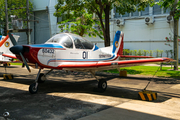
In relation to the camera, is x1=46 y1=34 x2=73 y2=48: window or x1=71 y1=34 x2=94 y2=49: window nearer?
x1=46 y1=34 x2=73 y2=48: window

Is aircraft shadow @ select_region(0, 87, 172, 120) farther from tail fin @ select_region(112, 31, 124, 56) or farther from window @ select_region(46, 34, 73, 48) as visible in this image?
tail fin @ select_region(112, 31, 124, 56)

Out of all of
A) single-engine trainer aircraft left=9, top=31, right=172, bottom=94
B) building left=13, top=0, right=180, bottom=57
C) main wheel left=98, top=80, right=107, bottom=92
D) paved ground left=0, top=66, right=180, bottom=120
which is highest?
building left=13, top=0, right=180, bottom=57

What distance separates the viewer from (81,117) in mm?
4973

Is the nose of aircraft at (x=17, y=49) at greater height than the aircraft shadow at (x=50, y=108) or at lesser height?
greater

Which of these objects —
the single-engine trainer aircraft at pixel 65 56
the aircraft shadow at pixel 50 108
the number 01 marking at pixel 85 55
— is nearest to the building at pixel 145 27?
the number 01 marking at pixel 85 55

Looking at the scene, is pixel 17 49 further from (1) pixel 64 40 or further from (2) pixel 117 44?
(2) pixel 117 44

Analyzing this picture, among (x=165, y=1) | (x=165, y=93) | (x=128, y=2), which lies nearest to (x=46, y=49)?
(x=165, y=93)

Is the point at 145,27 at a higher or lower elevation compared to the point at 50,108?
higher

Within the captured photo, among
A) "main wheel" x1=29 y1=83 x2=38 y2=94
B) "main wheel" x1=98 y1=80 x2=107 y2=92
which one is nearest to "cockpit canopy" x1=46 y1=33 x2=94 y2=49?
"main wheel" x1=98 y1=80 x2=107 y2=92

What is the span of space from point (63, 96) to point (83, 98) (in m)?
0.87

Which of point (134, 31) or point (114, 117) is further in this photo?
point (134, 31)

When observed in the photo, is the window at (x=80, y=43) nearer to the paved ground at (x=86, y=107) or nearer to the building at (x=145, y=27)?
the paved ground at (x=86, y=107)

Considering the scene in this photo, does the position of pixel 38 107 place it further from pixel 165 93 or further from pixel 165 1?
pixel 165 1

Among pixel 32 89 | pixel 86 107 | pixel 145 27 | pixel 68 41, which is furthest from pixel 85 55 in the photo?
pixel 145 27
